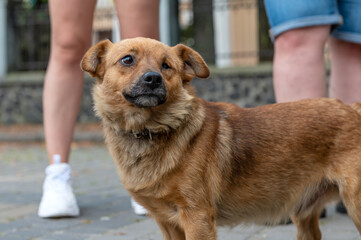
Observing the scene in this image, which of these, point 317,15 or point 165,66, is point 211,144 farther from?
point 317,15

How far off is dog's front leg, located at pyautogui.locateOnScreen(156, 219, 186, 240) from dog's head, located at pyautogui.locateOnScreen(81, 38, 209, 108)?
0.68 metres

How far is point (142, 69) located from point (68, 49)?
1.34 metres

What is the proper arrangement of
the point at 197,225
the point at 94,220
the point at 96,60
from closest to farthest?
the point at 197,225 < the point at 96,60 < the point at 94,220

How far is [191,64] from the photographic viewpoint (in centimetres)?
329

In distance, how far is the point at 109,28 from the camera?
12.3 m

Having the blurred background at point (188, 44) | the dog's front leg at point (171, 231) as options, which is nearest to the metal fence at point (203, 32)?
the blurred background at point (188, 44)

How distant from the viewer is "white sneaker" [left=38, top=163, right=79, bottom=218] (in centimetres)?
398

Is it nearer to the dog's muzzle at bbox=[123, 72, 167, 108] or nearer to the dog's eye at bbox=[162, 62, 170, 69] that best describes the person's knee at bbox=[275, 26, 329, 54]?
the dog's eye at bbox=[162, 62, 170, 69]

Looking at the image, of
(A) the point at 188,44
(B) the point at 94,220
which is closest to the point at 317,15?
(B) the point at 94,220

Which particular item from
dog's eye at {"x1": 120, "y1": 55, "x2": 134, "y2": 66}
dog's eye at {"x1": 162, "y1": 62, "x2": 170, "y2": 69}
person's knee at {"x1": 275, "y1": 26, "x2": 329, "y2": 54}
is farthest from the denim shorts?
dog's eye at {"x1": 120, "y1": 55, "x2": 134, "y2": 66}

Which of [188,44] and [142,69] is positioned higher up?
[142,69]

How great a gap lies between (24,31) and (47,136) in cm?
911

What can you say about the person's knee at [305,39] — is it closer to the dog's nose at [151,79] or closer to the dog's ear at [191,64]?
the dog's ear at [191,64]

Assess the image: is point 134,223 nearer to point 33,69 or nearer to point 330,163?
point 330,163
